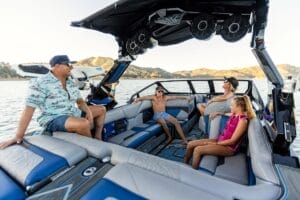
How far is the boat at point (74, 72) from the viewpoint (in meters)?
5.14

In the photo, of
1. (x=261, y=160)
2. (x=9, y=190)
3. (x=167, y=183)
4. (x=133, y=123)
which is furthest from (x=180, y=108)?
(x=9, y=190)

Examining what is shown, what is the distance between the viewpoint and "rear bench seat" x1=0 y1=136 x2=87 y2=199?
141 cm

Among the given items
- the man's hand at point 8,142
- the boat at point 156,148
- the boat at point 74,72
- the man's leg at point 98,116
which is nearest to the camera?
the boat at point 156,148

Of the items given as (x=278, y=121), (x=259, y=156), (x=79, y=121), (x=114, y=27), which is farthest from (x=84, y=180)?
(x=114, y=27)

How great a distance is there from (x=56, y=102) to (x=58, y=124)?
0.24 m

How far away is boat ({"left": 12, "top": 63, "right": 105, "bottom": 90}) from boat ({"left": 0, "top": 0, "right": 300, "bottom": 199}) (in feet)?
2.35

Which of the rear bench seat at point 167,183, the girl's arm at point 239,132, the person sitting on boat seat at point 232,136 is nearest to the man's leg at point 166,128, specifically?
the person sitting on boat seat at point 232,136

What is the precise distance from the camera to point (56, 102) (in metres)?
2.37

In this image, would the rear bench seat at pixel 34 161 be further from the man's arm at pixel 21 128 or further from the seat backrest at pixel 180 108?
the seat backrest at pixel 180 108

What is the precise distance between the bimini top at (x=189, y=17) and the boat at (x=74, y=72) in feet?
5.50

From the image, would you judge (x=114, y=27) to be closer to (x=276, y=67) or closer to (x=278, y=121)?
(x=276, y=67)

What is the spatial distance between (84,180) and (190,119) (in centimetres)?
366

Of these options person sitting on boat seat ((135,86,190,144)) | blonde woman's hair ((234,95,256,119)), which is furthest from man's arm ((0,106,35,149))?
person sitting on boat seat ((135,86,190,144))

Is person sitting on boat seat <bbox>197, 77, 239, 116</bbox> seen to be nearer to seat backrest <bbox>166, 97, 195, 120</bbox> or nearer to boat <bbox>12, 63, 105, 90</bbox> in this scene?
seat backrest <bbox>166, 97, 195, 120</bbox>
